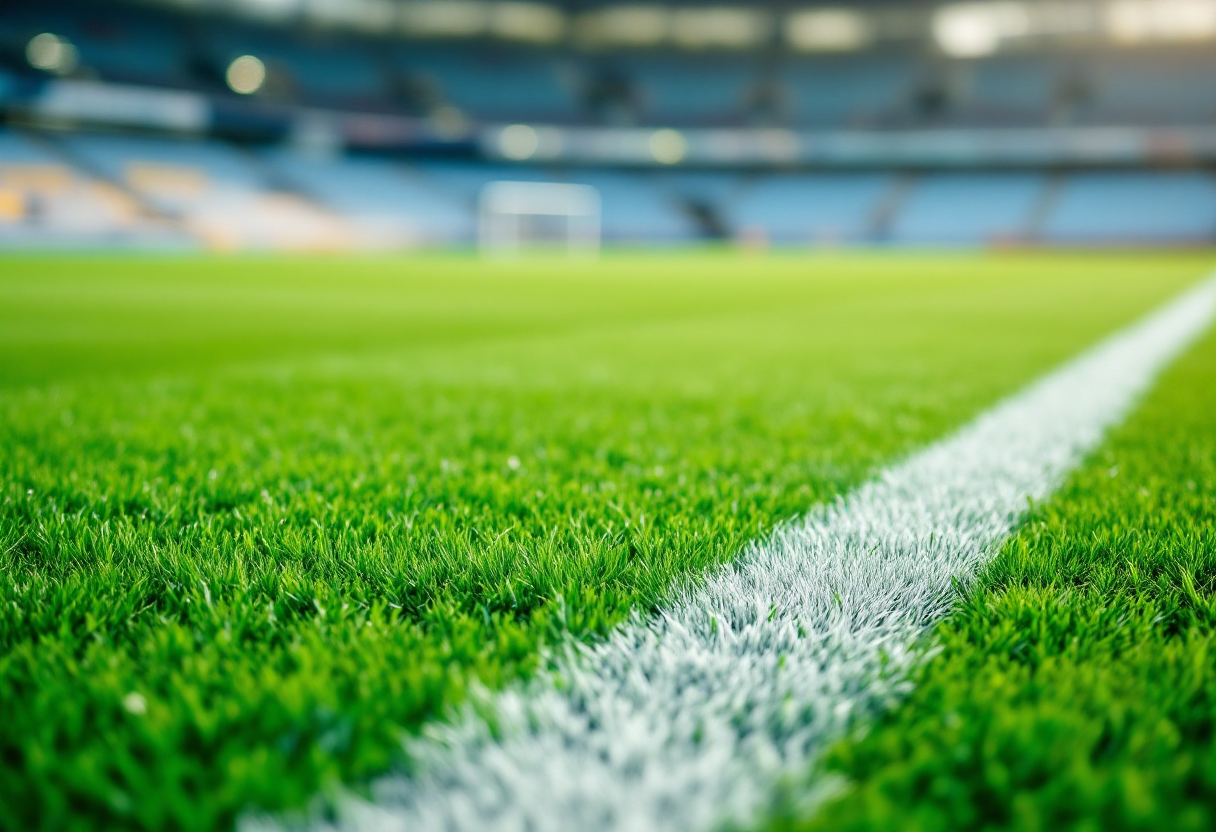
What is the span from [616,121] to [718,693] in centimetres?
3992

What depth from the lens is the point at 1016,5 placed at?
32688mm

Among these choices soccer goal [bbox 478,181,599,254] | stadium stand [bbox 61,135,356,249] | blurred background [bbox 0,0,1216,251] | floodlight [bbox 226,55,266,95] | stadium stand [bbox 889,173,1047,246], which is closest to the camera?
stadium stand [bbox 61,135,356,249]

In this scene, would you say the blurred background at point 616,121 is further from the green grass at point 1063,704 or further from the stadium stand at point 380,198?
the green grass at point 1063,704

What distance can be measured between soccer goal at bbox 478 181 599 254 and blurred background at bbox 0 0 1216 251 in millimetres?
132

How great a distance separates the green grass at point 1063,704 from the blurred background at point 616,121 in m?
29.3

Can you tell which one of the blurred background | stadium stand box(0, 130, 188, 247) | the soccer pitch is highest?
the blurred background

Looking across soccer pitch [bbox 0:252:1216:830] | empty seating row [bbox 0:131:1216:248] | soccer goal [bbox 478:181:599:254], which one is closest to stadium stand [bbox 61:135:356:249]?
empty seating row [bbox 0:131:1216:248]

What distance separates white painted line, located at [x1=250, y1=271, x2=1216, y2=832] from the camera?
2.25 feet

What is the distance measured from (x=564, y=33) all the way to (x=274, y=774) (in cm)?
4017

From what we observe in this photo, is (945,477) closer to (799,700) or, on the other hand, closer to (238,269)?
(799,700)

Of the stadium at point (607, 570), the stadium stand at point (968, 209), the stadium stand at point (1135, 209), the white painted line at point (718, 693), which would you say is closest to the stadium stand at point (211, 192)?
the stadium stand at point (968, 209)

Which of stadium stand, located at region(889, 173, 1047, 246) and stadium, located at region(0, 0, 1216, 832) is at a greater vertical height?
stadium stand, located at region(889, 173, 1047, 246)

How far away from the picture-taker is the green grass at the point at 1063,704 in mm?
675

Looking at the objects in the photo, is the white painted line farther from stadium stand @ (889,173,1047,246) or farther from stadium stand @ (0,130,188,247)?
stadium stand @ (889,173,1047,246)
